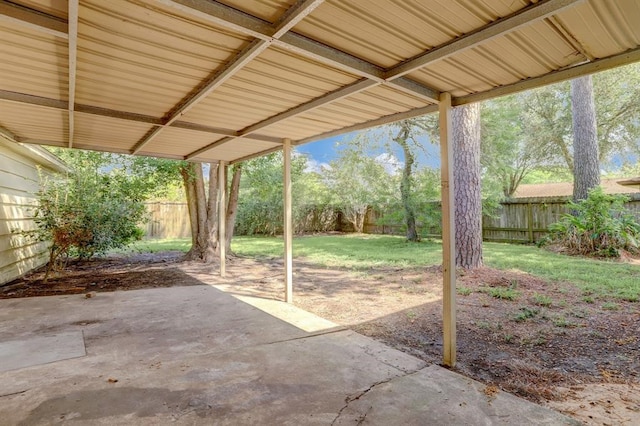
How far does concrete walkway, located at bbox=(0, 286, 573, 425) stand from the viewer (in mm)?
1908

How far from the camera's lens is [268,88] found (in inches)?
113

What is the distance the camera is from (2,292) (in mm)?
4996

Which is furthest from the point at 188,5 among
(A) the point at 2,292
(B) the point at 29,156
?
(B) the point at 29,156

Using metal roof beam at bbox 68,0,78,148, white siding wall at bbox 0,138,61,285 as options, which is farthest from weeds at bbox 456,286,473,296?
white siding wall at bbox 0,138,61,285

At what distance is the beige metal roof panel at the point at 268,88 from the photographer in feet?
7.84

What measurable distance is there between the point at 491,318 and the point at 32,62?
4.55 m

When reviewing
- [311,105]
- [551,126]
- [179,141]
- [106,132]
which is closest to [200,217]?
[179,141]

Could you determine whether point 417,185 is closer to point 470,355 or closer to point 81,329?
point 470,355

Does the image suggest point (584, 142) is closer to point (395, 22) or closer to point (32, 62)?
point (395, 22)

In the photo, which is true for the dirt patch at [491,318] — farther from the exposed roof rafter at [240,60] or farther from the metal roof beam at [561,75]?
the exposed roof rafter at [240,60]

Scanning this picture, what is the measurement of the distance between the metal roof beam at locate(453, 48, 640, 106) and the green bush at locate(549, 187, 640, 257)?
6.62 metres

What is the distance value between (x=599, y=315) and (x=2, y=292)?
7504 mm

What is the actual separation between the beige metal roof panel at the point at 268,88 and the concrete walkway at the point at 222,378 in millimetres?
2092

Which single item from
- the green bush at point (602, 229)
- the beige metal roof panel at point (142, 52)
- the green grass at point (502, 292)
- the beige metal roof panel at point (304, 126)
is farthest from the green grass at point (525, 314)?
the green bush at point (602, 229)
